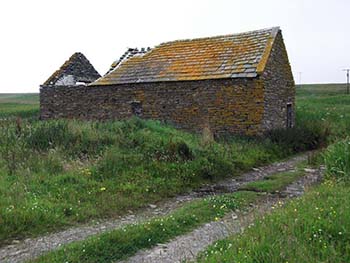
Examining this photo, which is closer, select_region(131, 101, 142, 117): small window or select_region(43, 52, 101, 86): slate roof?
select_region(131, 101, 142, 117): small window

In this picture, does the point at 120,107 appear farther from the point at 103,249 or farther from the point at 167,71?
the point at 103,249

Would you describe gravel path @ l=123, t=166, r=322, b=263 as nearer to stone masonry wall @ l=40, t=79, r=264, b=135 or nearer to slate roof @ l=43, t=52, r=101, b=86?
stone masonry wall @ l=40, t=79, r=264, b=135

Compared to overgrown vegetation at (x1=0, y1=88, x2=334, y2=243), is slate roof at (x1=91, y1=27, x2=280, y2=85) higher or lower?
higher

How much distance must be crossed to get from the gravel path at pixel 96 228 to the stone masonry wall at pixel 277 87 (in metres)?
6.35

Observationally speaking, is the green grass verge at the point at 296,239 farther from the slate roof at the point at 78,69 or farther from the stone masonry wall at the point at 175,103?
the slate roof at the point at 78,69

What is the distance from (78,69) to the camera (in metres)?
25.7

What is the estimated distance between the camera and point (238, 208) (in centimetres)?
839

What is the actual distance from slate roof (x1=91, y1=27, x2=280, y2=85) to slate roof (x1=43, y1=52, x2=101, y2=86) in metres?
3.28

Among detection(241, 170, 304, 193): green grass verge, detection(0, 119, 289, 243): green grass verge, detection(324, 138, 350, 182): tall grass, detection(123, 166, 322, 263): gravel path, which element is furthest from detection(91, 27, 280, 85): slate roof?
detection(123, 166, 322, 263): gravel path

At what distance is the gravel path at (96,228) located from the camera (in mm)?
6133

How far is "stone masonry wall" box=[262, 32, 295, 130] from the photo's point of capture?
17625 mm

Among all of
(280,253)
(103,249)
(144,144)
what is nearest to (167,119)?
(144,144)

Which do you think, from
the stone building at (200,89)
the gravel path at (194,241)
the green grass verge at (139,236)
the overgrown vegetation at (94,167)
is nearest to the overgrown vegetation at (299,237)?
the gravel path at (194,241)

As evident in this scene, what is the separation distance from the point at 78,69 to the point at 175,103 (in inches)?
369
